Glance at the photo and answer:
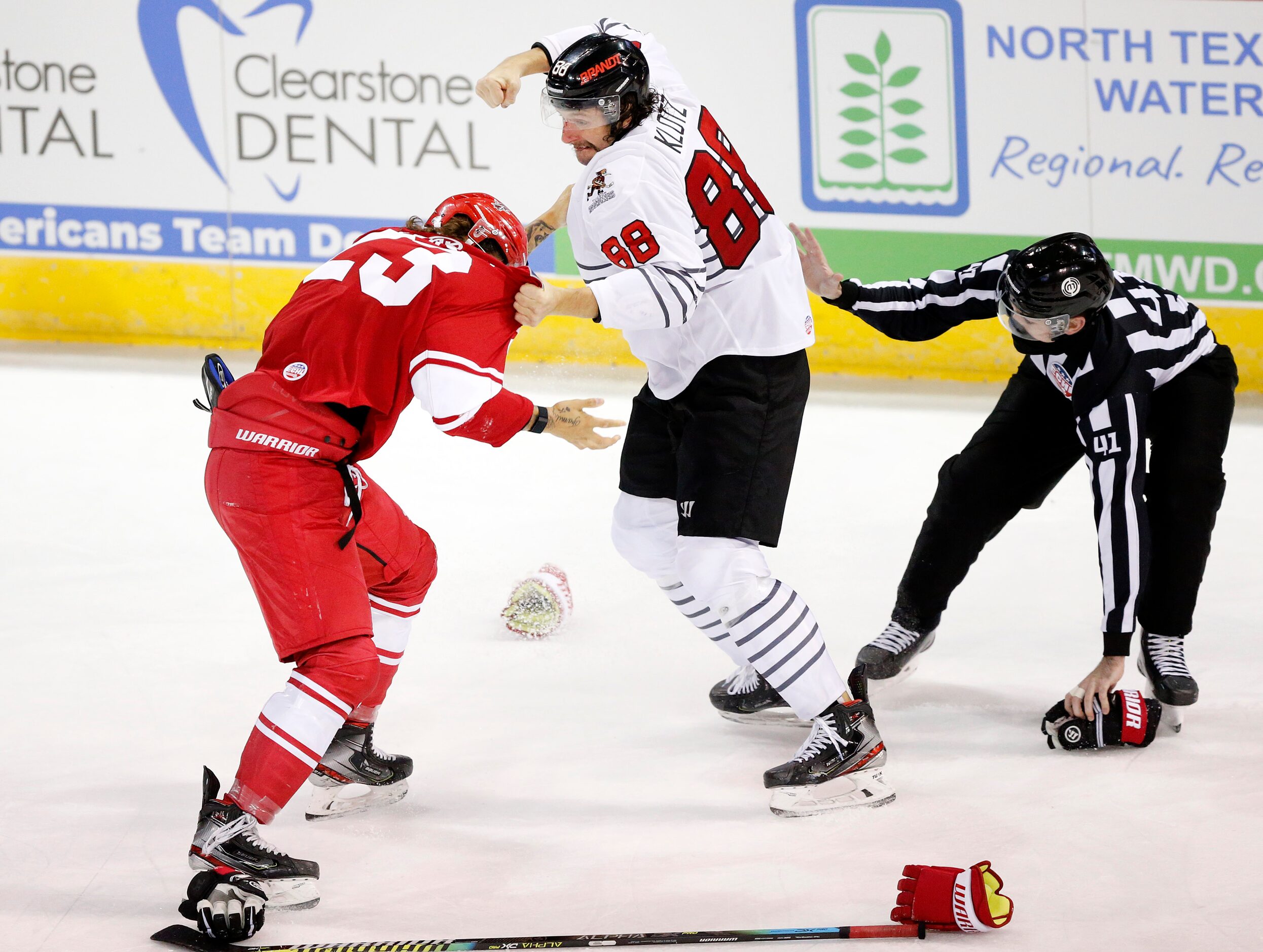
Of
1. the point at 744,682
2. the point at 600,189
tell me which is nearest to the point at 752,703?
the point at 744,682

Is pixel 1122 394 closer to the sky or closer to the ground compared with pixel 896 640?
closer to the sky

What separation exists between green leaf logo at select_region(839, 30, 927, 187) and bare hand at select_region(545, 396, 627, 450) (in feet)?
14.9

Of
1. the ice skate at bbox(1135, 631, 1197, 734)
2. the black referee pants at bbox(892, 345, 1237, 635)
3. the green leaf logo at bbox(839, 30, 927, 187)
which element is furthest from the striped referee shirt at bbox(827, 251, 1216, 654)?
the green leaf logo at bbox(839, 30, 927, 187)

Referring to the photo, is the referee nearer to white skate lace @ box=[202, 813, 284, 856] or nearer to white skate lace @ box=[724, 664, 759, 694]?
white skate lace @ box=[724, 664, 759, 694]

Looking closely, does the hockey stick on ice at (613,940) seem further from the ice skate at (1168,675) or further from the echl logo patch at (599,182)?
the echl logo patch at (599,182)

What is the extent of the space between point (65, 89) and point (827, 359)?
3835mm

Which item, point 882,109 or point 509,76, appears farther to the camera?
point 882,109

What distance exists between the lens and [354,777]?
2906mm

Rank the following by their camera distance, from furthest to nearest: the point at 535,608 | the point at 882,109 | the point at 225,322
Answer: the point at 225,322, the point at 882,109, the point at 535,608

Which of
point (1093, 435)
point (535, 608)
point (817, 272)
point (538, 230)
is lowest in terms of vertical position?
point (535, 608)

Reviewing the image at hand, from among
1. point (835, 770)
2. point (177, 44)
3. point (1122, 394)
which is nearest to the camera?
point (835, 770)

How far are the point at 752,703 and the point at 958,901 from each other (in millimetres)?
1137

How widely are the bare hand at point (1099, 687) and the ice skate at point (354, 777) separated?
4.55 feet

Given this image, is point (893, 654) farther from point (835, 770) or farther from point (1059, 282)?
point (1059, 282)
